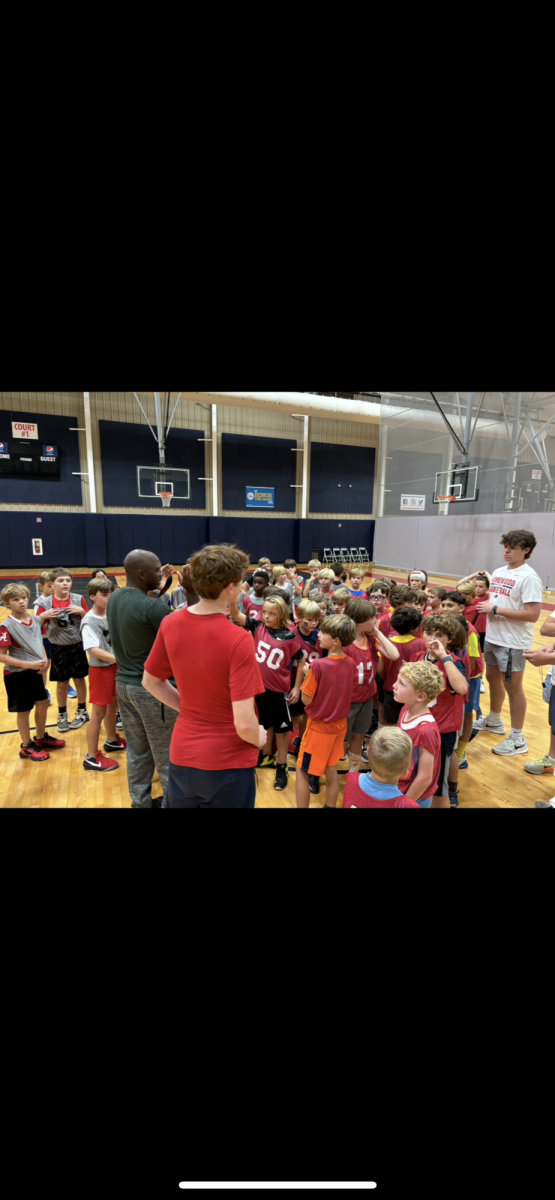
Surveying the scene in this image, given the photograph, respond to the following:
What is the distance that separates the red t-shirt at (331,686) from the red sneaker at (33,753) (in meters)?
2.39

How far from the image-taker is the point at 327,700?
2.70 metres

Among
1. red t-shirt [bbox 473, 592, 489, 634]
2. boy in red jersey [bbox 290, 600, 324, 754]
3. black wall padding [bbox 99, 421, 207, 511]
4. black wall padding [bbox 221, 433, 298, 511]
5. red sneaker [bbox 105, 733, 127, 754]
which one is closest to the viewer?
boy in red jersey [bbox 290, 600, 324, 754]

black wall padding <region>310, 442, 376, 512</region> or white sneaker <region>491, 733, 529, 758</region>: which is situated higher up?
black wall padding <region>310, 442, 376, 512</region>

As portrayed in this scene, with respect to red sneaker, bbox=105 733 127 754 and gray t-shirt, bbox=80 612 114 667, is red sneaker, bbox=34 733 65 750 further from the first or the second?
gray t-shirt, bbox=80 612 114 667

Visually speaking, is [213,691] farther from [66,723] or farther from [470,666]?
[66,723]

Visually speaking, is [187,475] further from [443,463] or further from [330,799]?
[330,799]

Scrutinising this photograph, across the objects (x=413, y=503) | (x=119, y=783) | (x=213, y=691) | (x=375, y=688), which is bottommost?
(x=119, y=783)

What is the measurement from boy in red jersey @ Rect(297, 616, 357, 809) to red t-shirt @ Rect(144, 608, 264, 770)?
925 millimetres

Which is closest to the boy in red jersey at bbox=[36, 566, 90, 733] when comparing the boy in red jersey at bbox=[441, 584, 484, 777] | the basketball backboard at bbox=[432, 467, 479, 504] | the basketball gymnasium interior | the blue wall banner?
the boy in red jersey at bbox=[441, 584, 484, 777]

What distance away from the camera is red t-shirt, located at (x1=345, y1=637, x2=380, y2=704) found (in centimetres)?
317

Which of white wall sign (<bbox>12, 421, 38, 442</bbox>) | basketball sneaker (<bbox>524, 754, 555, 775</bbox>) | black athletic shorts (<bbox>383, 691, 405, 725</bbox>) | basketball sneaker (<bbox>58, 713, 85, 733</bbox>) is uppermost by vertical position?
white wall sign (<bbox>12, 421, 38, 442</bbox>)

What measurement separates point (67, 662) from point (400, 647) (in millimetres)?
2756

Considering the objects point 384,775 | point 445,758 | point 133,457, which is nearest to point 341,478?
point 133,457

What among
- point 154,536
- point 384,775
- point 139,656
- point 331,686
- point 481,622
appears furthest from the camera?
point 154,536
